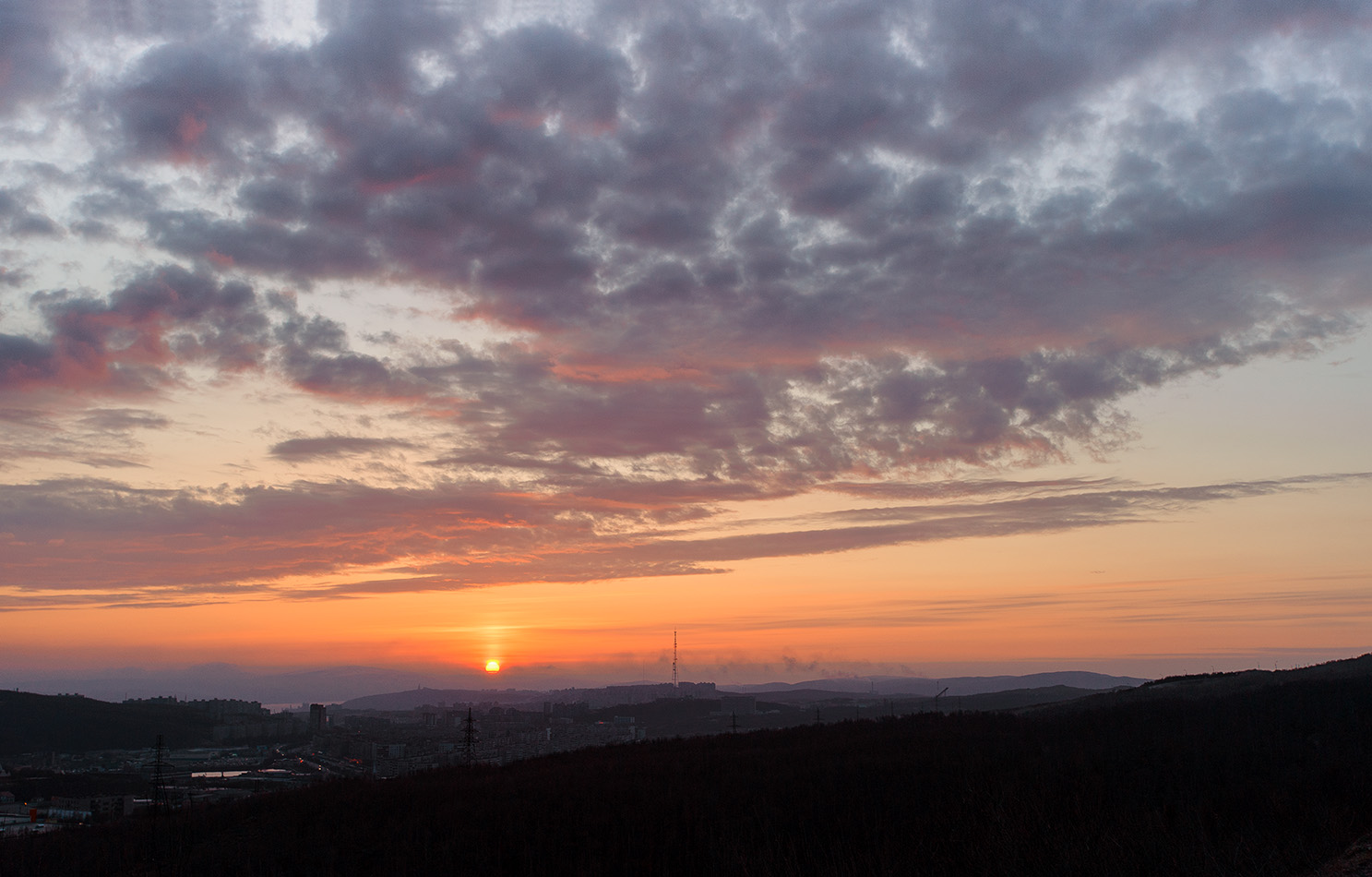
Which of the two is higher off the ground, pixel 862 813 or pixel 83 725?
pixel 862 813

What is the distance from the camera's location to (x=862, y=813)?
51.6 feet

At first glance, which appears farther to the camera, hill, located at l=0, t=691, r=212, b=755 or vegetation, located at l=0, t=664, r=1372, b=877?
hill, located at l=0, t=691, r=212, b=755

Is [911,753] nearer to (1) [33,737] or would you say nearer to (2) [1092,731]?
(2) [1092,731]

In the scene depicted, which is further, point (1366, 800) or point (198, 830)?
point (198, 830)

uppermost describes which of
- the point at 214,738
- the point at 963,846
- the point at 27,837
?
the point at 963,846

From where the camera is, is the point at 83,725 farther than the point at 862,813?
Yes

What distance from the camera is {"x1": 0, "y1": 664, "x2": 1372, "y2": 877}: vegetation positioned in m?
12.0

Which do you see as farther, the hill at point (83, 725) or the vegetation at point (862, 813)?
the hill at point (83, 725)

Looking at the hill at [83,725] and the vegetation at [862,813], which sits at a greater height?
the vegetation at [862,813]

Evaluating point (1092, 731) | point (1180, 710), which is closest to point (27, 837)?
point (1092, 731)

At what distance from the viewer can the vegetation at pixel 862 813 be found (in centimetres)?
1204

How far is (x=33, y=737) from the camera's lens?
83.1 meters

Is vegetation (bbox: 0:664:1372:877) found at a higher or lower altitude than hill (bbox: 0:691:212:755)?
higher

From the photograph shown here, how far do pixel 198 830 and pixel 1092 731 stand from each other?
2389cm
